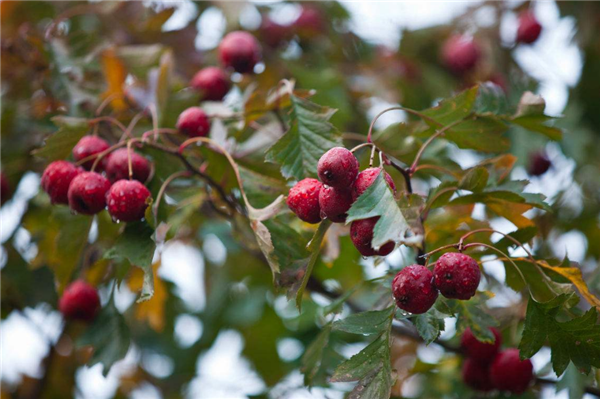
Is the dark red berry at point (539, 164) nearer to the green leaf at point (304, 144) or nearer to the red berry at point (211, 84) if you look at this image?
the red berry at point (211, 84)

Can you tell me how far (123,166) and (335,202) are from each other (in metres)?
0.72

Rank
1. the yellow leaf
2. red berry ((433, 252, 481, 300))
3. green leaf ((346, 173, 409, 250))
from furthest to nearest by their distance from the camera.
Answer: the yellow leaf → red berry ((433, 252, 481, 300)) → green leaf ((346, 173, 409, 250))

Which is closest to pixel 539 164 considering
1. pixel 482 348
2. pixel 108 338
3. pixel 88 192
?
pixel 482 348

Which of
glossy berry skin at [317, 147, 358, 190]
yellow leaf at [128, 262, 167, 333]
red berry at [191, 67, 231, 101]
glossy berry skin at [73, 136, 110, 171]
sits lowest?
yellow leaf at [128, 262, 167, 333]

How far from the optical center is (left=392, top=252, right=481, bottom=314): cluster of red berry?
1.47 meters

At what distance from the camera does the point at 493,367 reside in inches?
85.9

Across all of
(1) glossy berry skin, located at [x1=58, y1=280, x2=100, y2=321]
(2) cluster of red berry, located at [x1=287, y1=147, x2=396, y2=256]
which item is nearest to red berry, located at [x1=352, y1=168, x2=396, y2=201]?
(2) cluster of red berry, located at [x1=287, y1=147, x2=396, y2=256]

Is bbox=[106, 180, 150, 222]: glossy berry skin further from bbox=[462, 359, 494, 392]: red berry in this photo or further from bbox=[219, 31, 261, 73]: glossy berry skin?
bbox=[462, 359, 494, 392]: red berry

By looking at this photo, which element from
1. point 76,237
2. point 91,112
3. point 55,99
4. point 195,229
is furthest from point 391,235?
point 195,229

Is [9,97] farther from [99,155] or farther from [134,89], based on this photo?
[99,155]

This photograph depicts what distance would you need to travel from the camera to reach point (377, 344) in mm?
1570

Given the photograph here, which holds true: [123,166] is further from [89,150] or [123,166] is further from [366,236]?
[366,236]

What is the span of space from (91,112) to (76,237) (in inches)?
21.1

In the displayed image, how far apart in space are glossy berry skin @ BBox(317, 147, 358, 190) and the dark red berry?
7.46 ft
